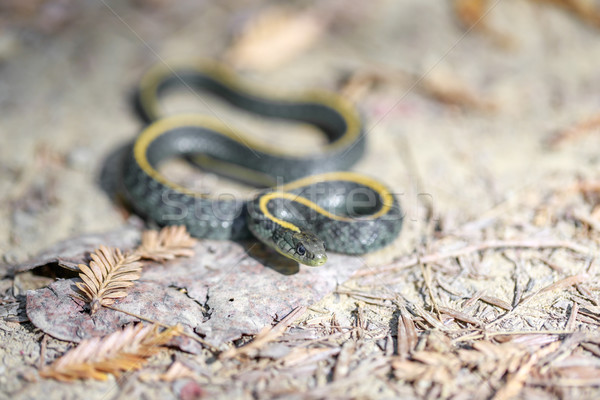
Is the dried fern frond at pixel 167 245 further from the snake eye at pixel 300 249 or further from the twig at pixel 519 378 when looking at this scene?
the twig at pixel 519 378

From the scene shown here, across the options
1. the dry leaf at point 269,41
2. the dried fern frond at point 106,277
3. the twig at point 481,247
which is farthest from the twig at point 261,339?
the dry leaf at point 269,41

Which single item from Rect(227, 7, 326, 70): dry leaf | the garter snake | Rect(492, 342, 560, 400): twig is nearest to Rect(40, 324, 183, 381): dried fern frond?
the garter snake

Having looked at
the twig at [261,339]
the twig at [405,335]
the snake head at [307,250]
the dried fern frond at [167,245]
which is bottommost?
the twig at [261,339]

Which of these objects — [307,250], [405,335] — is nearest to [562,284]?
[405,335]

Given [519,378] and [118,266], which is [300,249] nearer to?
[118,266]

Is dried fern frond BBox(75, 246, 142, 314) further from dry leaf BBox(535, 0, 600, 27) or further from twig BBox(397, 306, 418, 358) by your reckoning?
dry leaf BBox(535, 0, 600, 27)

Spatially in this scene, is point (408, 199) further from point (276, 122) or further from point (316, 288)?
point (276, 122)
